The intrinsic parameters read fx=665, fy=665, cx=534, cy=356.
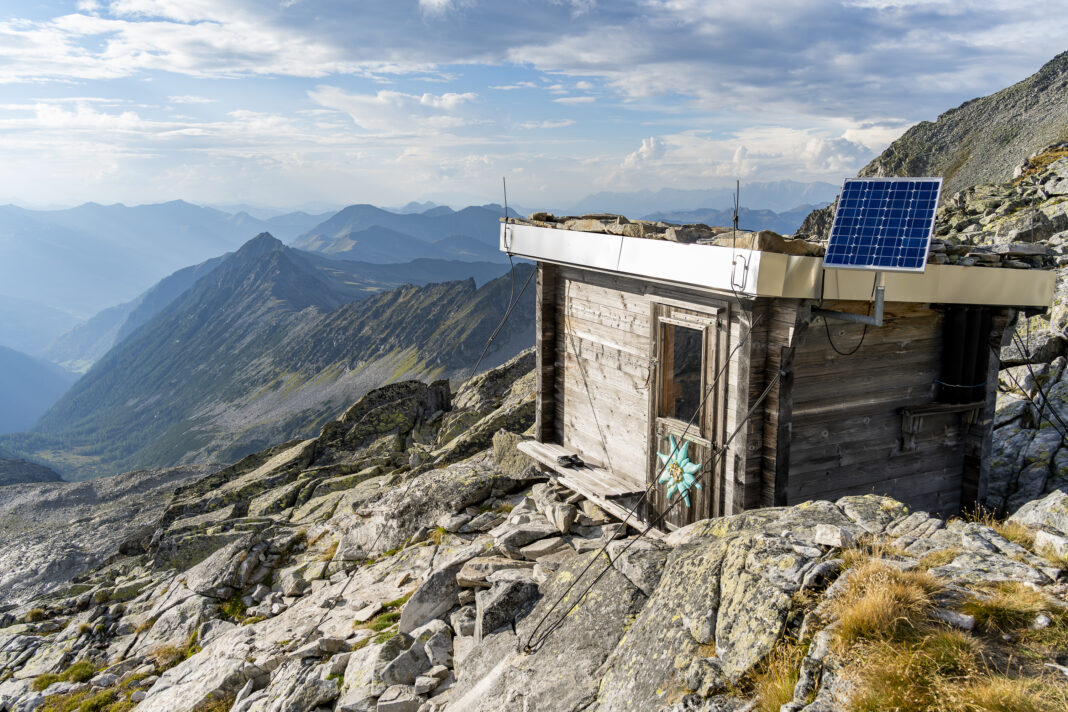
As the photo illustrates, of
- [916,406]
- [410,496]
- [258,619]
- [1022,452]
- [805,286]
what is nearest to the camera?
[805,286]

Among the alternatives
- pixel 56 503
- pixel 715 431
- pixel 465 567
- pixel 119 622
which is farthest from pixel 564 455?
pixel 56 503

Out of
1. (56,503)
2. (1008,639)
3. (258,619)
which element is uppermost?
(1008,639)

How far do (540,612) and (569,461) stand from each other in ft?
14.7

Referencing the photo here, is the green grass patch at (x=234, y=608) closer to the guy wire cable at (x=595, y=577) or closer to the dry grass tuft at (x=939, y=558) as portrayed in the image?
the guy wire cable at (x=595, y=577)

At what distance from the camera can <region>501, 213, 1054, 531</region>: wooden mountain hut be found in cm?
918

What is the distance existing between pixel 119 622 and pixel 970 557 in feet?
62.9

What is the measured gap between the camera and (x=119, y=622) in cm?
1728

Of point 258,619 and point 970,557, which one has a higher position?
point 970,557

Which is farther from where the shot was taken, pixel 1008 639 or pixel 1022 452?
pixel 1022 452

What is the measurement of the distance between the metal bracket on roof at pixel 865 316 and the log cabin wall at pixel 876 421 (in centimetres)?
32

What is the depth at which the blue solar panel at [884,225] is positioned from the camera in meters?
7.99

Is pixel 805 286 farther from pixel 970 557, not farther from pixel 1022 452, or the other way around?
pixel 1022 452

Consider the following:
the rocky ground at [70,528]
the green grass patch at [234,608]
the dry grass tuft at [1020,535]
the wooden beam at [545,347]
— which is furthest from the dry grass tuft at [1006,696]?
the rocky ground at [70,528]

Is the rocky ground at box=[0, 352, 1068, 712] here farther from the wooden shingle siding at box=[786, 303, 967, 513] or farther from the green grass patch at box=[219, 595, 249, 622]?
the wooden shingle siding at box=[786, 303, 967, 513]
